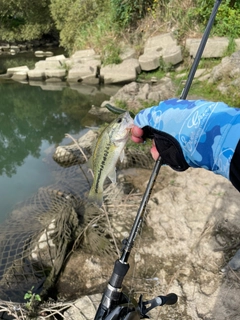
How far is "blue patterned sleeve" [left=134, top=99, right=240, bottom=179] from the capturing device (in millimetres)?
1393

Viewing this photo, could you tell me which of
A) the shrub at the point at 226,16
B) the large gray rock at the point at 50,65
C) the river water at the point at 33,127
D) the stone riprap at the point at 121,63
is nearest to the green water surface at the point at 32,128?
the river water at the point at 33,127

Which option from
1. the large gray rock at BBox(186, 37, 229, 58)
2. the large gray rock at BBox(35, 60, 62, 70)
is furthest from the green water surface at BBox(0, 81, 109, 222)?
the large gray rock at BBox(186, 37, 229, 58)

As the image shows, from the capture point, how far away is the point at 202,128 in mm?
1476

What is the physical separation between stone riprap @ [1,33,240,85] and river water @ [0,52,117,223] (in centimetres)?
64

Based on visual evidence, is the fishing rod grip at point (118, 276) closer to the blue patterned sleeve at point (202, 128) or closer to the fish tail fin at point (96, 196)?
the fish tail fin at point (96, 196)

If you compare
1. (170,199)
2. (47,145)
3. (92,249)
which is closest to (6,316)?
(92,249)

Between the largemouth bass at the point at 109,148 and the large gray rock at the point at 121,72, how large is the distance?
9386 mm

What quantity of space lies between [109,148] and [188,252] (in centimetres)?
217

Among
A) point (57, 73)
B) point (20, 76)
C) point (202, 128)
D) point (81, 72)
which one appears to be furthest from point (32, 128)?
point (202, 128)

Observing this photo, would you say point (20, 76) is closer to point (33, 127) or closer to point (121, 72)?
point (121, 72)

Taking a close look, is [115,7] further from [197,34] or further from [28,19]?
[28,19]

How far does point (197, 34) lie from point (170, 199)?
900 centimetres

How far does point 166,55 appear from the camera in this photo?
10641 millimetres

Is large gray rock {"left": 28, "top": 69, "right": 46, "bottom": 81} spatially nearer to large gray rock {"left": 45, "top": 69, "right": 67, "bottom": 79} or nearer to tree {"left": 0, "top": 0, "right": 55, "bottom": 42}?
large gray rock {"left": 45, "top": 69, "right": 67, "bottom": 79}
